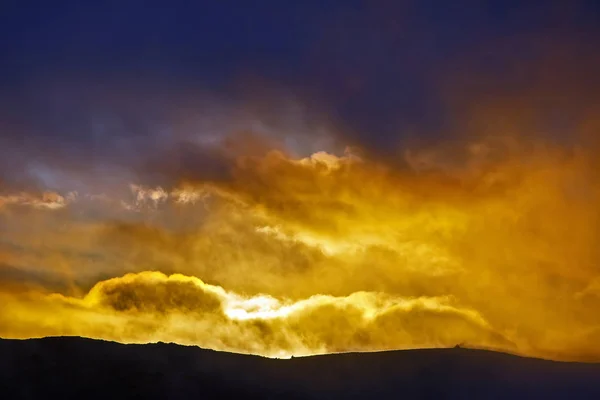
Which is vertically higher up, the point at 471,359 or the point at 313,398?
the point at 471,359

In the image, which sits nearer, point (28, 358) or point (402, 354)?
point (28, 358)

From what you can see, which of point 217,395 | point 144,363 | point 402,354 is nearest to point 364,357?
point 402,354

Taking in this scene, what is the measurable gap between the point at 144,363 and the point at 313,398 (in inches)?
319

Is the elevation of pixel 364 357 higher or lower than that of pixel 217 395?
higher

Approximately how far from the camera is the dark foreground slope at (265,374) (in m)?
29.5

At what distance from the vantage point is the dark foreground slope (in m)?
29.5

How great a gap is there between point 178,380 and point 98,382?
11.4 ft

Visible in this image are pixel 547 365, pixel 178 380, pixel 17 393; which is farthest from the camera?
pixel 547 365

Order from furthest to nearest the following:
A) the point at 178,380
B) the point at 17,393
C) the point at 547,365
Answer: the point at 547,365
the point at 178,380
the point at 17,393

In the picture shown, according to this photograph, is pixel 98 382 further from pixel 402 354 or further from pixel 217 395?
pixel 402 354

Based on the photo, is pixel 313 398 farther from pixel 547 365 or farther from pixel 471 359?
pixel 547 365

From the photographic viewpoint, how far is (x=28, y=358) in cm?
3117

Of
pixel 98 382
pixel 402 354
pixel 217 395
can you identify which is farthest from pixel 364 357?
pixel 98 382

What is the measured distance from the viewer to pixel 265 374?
107ft
